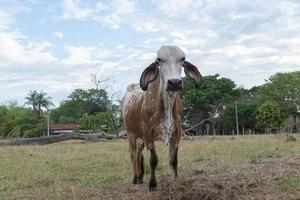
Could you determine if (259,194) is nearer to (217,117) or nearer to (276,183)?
(276,183)

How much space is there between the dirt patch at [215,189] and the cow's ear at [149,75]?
1.45 meters

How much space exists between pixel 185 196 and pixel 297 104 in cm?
6060

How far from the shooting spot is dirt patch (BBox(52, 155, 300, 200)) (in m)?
5.49

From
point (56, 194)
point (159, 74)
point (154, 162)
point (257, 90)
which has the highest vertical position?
point (257, 90)

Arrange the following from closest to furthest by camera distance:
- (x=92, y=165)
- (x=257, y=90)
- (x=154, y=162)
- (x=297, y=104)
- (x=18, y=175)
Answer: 1. (x=154, y=162)
2. (x=18, y=175)
3. (x=92, y=165)
4. (x=297, y=104)
5. (x=257, y=90)

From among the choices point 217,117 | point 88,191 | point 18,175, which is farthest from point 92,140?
point 217,117

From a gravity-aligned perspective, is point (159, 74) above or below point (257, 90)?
below

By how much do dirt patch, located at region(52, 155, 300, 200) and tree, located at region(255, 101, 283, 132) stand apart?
163ft

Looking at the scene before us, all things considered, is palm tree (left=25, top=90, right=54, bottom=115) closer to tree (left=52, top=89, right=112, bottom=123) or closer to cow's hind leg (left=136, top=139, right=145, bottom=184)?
tree (left=52, top=89, right=112, bottom=123)

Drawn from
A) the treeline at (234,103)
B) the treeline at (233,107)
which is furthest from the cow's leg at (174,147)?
the treeline at (234,103)

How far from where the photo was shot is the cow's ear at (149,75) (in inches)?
256

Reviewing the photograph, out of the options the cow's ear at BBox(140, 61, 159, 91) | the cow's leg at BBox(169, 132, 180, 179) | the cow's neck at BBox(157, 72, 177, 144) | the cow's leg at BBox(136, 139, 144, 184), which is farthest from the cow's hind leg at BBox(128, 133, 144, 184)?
the cow's ear at BBox(140, 61, 159, 91)

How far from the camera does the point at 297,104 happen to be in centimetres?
6262

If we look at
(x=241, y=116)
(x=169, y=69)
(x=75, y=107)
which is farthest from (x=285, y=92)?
(x=169, y=69)
